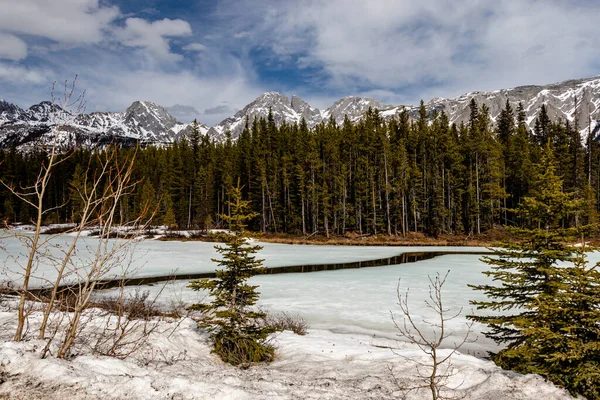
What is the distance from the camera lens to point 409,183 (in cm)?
4612

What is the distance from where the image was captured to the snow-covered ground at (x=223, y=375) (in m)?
3.77

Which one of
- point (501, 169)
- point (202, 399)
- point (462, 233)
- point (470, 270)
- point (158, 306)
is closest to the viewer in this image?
point (202, 399)

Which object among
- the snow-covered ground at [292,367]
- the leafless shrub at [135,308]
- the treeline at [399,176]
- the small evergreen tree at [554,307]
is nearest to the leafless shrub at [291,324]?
the snow-covered ground at [292,367]

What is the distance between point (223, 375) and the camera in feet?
16.6

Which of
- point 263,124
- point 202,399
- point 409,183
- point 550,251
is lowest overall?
point 202,399

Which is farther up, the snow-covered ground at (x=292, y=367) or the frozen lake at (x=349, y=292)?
the snow-covered ground at (x=292, y=367)

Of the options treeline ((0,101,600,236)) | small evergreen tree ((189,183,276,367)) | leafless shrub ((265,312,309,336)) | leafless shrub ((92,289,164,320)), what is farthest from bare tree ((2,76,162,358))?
treeline ((0,101,600,236))

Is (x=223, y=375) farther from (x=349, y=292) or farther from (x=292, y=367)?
(x=349, y=292)

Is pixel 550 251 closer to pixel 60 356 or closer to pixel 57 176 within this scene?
pixel 60 356

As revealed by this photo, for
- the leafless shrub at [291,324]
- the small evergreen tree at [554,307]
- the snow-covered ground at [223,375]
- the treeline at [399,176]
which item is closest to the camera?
the snow-covered ground at [223,375]

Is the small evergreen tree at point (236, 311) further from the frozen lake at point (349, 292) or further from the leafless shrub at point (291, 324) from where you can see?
the frozen lake at point (349, 292)

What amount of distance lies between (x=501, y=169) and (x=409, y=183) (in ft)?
45.7

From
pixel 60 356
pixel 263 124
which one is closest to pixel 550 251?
pixel 60 356

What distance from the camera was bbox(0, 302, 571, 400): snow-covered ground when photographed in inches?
148
